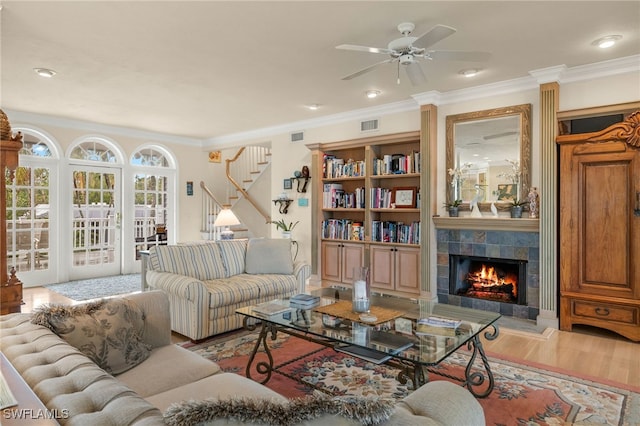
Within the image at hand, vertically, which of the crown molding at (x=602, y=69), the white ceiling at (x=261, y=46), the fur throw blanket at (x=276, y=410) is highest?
the white ceiling at (x=261, y=46)

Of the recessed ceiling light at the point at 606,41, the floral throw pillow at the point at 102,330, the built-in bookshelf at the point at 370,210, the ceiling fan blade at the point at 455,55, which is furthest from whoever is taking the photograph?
the built-in bookshelf at the point at 370,210

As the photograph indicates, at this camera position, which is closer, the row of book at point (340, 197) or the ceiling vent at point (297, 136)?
the row of book at point (340, 197)

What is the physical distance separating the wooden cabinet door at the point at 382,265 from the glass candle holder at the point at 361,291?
8.69 ft

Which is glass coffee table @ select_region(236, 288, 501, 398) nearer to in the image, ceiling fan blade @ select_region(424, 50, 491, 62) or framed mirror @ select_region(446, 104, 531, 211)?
ceiling fan blade @ select_region(424, 50, 491, 62)

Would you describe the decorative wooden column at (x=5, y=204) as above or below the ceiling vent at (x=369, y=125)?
below

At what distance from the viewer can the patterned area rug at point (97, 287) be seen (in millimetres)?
5441

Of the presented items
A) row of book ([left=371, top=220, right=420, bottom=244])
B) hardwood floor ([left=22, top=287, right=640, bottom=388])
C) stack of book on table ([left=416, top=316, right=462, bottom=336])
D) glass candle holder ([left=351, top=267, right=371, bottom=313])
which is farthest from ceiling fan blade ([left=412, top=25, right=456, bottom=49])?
row of book ([left=371, top=220, right=420, bottom=244])

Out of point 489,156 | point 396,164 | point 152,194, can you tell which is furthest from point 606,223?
point 152,194

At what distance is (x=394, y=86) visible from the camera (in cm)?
452

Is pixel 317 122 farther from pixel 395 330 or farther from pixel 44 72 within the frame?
pixel 395 330

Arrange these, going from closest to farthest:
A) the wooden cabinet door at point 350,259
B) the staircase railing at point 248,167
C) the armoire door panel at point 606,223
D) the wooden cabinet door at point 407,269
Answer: the armoire door panel at point 606,223 → the wooden cabinet door at point 407,269 → the wooden cabinet door at point 350,259 → the staircase railing at point 248,167

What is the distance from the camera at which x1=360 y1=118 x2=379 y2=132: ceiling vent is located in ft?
18.1

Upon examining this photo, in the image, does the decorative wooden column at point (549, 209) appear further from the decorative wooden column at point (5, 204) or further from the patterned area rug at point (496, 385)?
the decorative wooden column at point (5, 204)

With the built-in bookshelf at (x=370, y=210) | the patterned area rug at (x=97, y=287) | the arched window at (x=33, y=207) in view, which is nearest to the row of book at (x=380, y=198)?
the built-in bookshelf at (x=370, y=210)
